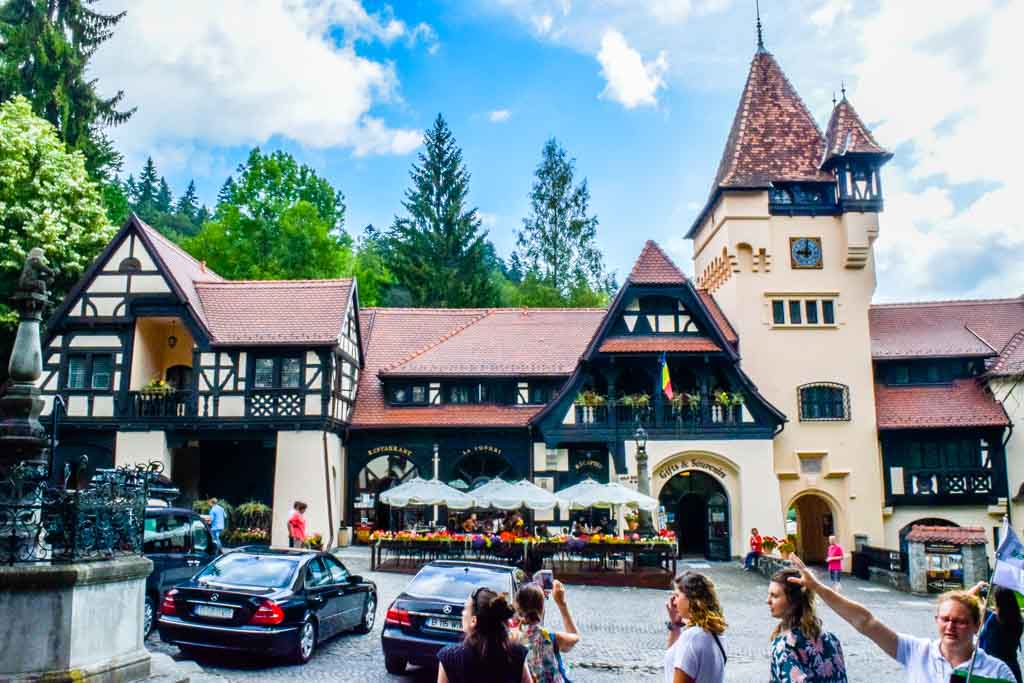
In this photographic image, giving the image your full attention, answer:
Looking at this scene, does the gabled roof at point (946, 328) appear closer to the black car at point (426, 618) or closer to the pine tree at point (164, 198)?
the black car at point (426, 618)

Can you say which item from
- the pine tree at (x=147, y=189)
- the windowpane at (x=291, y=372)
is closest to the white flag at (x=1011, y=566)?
the windowpane at (x=291, y=372)

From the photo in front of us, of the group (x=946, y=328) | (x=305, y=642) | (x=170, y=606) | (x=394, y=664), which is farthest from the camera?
(x=946, y=328)

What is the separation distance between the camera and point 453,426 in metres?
28.4

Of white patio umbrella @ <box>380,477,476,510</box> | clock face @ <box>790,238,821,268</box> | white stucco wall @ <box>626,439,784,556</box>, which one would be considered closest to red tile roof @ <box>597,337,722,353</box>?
white stucco wall @ <box>626,439,784,556</box>

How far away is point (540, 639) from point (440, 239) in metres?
45.6

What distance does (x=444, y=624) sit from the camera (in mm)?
9828

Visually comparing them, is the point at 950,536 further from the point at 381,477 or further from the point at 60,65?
the point at 60,65

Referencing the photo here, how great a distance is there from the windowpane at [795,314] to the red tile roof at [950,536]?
9354mm

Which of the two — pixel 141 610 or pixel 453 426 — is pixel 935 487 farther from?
pixel 141 610

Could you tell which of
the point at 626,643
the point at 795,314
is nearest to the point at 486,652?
the point at 626,643

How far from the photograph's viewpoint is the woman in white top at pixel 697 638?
15.1 ft

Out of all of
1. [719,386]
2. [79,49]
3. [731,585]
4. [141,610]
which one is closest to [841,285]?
[719,386]

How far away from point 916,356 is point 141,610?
29.3m

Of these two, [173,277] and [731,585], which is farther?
[173,277]
